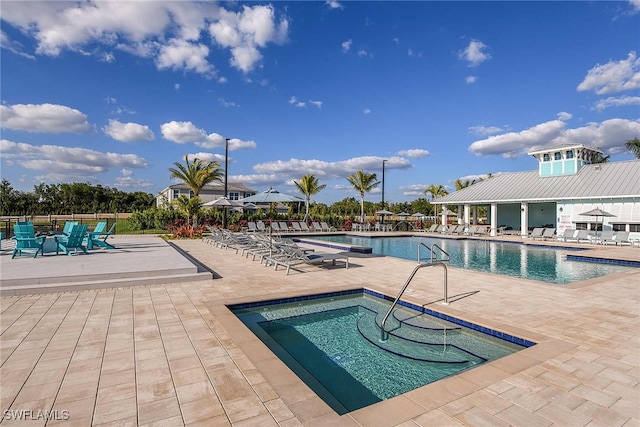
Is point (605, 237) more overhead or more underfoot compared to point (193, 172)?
more underfoot

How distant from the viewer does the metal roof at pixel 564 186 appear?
18922 millimetres

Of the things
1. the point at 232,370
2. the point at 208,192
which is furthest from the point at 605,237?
the point at 208,192

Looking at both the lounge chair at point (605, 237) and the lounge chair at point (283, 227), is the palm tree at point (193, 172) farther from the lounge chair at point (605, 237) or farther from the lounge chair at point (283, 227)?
the lounge chair at point (605, 237)

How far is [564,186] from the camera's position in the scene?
21.4 meters

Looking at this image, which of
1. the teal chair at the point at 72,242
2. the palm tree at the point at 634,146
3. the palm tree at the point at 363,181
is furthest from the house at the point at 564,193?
the teal chair at the point at 72,242

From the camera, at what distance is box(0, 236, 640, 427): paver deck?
251 centimetres

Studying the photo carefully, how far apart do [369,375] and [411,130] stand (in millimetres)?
25042

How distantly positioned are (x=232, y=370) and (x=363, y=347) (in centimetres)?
197

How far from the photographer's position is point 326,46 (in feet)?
60.3

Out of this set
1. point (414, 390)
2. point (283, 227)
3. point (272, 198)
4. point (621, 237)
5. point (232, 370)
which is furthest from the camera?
point (283, 227)

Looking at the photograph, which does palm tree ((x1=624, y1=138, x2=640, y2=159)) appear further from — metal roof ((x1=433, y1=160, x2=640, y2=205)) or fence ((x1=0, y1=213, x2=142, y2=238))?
fence ((x1=0, y1=213, x2=142, y2=238))

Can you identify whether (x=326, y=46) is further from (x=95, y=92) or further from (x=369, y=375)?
(x=369, y=375)

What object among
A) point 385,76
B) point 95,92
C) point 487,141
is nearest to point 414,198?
point 487,141

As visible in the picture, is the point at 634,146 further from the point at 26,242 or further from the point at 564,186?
the point at 26,242
